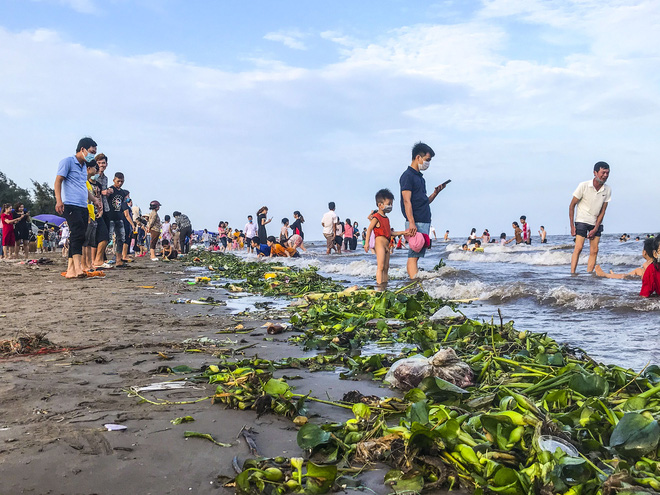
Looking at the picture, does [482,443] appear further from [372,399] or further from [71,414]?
[71,414]

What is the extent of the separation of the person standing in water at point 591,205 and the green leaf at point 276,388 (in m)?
8.52

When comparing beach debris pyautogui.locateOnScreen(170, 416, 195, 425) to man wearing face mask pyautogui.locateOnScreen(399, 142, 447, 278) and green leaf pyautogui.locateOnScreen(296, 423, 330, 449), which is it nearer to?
green leaf pyautogui.locateOnScreen(296, 423, 330, 449)

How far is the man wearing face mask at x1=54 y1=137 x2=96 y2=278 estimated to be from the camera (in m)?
8.50

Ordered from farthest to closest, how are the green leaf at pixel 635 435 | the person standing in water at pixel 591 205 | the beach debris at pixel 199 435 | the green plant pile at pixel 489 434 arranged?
the person standing in water at pixel 591 205 → the beach debris at pixel 199 435 → the green leaf at pixel 635 435 → the green plant pile at pixel 489 434

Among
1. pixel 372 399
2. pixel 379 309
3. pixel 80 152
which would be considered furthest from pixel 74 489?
pixel 80 152

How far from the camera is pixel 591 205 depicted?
9.78 metres

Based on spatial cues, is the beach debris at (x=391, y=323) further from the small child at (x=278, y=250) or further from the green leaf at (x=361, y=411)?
the small child at (x=278, y=250)

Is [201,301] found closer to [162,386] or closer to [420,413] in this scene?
[162,386]

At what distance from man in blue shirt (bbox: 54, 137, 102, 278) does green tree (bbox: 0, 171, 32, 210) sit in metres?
50.2

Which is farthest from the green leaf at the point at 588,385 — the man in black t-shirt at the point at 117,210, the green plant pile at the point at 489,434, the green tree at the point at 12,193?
the green tree at the point at 12,193

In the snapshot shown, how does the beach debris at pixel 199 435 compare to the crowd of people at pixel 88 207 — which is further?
the crowd of people at pixel 88 207

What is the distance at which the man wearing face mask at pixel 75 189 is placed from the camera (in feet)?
27.9

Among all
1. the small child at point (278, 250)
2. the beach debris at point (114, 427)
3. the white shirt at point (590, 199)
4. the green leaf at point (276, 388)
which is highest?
the white shirt at point (590, 199)

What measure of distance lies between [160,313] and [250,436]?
12.6 ft
